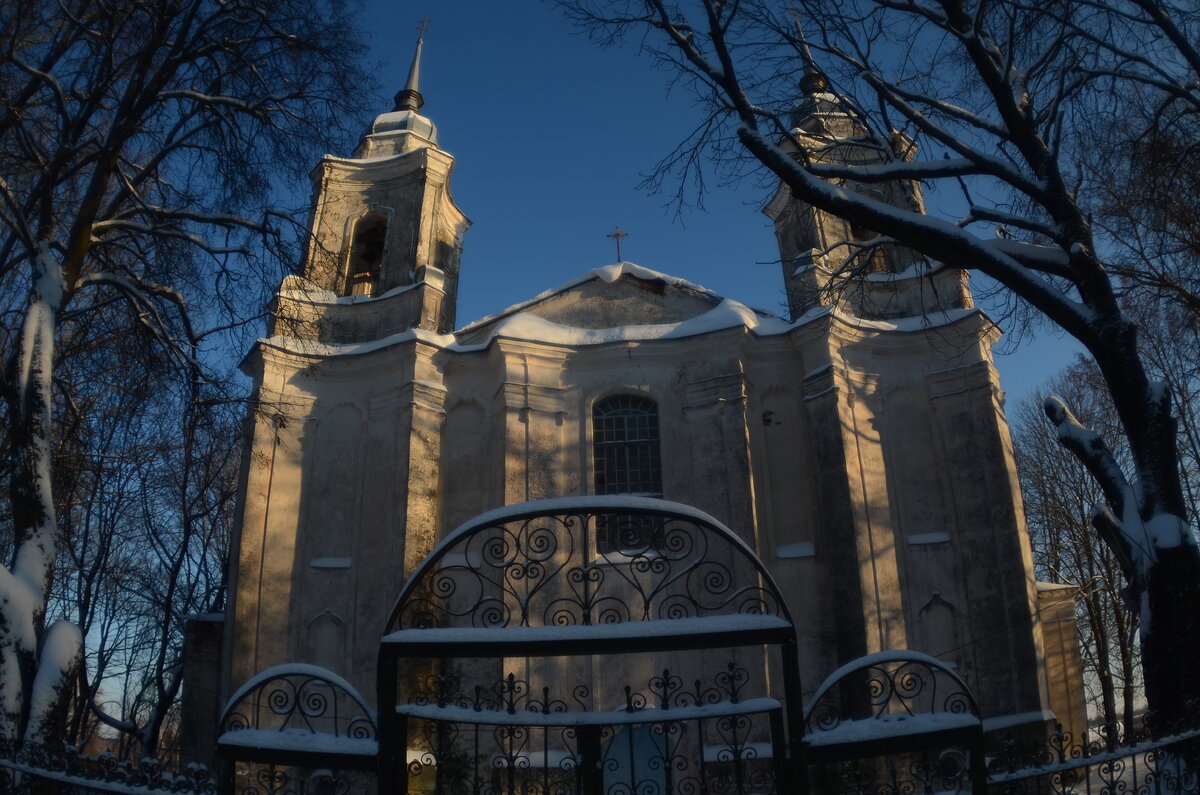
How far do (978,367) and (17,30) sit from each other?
14174mm

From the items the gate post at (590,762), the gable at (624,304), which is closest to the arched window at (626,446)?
the gable at (624,304)

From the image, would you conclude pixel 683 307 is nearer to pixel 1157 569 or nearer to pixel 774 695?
pixel 774 695

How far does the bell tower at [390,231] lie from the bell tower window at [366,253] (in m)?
0.02

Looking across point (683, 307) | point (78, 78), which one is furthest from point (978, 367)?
point (78, 78)

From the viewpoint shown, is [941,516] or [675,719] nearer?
[675,719]

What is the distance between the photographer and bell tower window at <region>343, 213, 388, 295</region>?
18.1 m

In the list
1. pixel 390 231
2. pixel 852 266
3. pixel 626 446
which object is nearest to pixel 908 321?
pixel 852 266

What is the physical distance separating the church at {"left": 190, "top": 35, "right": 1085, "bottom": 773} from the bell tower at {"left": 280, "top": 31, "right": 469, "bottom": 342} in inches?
Result: 6.2

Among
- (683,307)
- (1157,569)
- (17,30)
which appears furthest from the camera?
(683,307)

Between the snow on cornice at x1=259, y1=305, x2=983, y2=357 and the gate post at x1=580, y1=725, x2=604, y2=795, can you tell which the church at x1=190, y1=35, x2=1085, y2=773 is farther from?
the gate post at x1=580, y1=725, x2=604, y2=795

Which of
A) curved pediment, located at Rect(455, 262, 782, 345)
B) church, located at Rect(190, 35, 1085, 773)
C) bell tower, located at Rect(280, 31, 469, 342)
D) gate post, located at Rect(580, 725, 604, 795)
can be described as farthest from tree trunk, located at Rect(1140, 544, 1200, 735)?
bell tower, located at Rect(280, 31, 469, 342)

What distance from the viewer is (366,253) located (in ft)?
61.8

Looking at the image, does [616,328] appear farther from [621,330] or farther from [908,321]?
[908,321]

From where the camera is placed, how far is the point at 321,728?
45.6 feet
